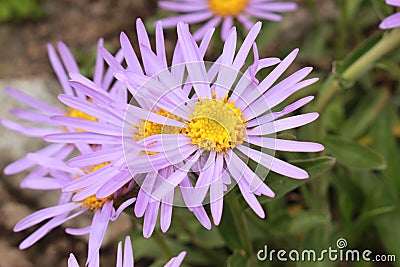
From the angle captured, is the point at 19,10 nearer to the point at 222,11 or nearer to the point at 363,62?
the point at 222,11

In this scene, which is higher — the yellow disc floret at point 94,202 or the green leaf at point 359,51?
the green leaf at point 359,51

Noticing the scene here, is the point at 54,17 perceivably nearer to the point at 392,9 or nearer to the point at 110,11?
the point at 110,11

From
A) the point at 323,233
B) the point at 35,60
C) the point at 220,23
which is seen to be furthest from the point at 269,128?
the point at 35,60

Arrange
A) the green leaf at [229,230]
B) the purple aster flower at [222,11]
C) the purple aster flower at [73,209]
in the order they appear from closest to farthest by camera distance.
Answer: the purple aster flower at [73,209], the green leaf at [229,230], the purple aster flower at [222,11]

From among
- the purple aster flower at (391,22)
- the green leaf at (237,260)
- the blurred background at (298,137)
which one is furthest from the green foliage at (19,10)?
the purple aster flower at (391,22)

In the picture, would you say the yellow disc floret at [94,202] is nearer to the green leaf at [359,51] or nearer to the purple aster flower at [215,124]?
the purple aster flower at [215,124]

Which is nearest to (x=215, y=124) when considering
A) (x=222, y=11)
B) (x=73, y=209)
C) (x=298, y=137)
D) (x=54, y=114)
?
(x=73, y=209)

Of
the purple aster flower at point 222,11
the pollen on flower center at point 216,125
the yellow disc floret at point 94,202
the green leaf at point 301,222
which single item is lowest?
the green leaf at point 301,222
